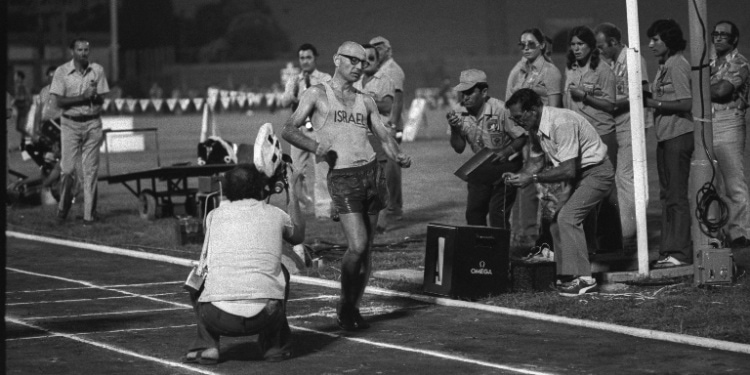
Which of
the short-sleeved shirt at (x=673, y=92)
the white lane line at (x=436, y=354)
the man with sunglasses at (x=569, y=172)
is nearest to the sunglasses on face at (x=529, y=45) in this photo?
the short-sleeved shirt at (x=673, y=92)

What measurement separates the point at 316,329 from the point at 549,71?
4981mm

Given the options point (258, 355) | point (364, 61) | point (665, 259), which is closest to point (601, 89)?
point (665, 259)

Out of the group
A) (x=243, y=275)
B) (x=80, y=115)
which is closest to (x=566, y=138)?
(x=243, y=275)

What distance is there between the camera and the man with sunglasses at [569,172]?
10898mm

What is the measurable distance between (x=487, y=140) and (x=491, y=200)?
579mm

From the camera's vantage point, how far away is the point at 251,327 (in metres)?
8.31

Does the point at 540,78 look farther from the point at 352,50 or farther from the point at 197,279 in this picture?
the point at 197,279

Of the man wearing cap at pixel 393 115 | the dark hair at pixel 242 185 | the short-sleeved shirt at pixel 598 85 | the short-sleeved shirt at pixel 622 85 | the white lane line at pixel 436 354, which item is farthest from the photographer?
the man wearing cap at pixel 393 115

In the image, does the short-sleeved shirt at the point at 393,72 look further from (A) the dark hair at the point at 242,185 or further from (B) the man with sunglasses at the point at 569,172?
(A) the dark hair at the point at 242,185

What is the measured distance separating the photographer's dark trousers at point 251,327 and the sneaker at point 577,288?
3147mm

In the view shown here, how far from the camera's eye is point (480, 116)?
12.8m

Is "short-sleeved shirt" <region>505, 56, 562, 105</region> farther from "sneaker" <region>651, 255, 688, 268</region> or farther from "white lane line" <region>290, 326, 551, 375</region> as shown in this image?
"white lane line" <region>290, 326, 551, 375</region>

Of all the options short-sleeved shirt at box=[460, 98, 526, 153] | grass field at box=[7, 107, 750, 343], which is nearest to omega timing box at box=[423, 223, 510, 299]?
grass field at box=[7, 107, 750, 343]

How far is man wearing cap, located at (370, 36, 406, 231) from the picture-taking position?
15945 millimetres
